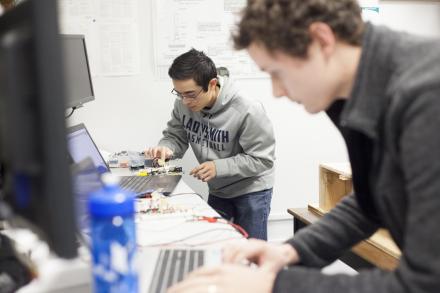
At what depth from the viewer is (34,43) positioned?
0.49 m

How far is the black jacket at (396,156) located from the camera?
0.55 metres

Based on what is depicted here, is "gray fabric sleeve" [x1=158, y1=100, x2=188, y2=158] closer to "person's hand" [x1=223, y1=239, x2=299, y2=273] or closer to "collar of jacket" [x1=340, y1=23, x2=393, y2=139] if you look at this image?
"person's hand" [x1=223, y1=239, x2=299, y2=273]

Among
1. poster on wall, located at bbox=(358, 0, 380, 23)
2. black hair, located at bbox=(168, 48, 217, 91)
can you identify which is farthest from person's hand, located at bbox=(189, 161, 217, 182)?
poster on wall, located at bbox=(358, 0, 380, 23)

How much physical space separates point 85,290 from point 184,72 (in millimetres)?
1307

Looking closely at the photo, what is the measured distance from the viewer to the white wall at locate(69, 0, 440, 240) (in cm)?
257

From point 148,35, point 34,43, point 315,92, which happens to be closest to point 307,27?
point 315,92

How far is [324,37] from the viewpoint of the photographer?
0.72 metres

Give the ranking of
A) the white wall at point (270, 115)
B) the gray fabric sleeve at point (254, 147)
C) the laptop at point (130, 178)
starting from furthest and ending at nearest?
the white wall at point (270, 115) → the gray fabric sleeve at point (254, 147) → the laptop at point (130, 178)

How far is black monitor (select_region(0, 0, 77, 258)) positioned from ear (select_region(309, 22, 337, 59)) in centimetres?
41

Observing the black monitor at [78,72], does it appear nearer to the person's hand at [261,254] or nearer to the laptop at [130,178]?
the laptop at [130,178]

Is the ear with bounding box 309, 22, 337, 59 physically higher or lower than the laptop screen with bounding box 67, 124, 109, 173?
higher

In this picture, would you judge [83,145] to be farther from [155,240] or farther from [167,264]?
[167,264]

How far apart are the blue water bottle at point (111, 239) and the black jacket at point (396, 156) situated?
24 centimetres

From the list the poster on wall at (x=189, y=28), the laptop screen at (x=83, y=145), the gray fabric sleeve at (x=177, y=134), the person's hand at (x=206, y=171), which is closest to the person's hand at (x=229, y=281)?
the laptop screen at (x=83, y=145)
